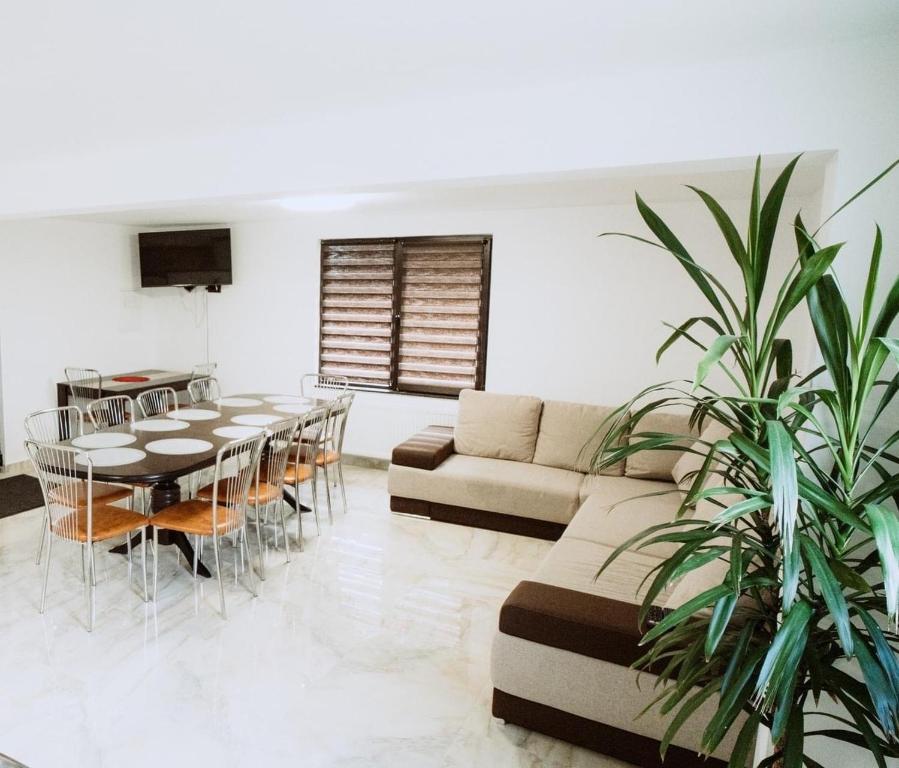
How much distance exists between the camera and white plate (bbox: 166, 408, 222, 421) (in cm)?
391

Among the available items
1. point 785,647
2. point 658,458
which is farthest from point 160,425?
point 785,647

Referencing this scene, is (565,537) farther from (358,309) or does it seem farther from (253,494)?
(358,309)

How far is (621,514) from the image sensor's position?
3.35m

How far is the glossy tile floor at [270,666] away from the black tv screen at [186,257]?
316 centimetres

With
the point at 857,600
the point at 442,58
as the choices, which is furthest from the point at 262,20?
the point at 857,600

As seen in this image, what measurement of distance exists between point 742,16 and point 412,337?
399 cm

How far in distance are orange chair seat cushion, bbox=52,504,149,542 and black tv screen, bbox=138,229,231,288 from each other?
3368mm

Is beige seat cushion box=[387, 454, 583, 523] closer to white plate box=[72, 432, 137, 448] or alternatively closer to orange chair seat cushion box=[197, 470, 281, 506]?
orange chair seat cushion box=[197, 470, 281, 506]

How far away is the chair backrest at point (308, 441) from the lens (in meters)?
3.69

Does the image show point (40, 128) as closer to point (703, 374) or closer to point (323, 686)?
point (323, 686)

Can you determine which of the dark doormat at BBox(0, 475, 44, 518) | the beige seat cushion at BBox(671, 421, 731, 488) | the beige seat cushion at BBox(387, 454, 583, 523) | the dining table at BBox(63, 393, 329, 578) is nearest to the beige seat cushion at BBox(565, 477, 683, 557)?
the beige seat cushion at BBox(671, 421, 731, 488)

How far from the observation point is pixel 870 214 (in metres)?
1.59

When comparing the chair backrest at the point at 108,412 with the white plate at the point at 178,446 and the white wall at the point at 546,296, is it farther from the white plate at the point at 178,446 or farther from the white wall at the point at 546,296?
the white wall at the point at 546,296

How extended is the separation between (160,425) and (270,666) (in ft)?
6.48
